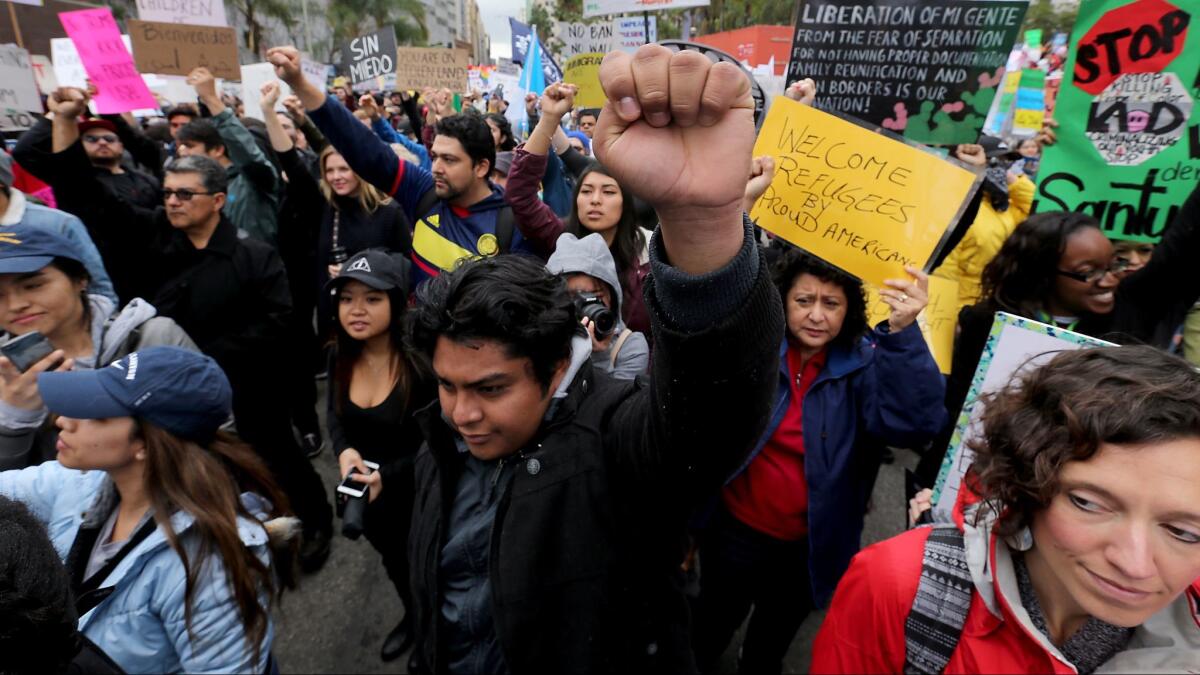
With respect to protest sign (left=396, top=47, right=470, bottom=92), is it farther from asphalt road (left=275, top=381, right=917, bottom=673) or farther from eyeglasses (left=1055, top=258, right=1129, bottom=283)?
eyeglasses (left=1055, top=258, right=1129, bottom=283)

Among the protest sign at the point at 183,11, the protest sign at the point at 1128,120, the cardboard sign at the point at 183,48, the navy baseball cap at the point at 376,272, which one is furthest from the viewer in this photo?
the protest sign at the point at 183,11

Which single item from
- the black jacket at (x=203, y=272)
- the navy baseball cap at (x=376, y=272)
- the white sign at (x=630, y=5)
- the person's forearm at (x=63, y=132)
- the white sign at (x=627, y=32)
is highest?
the white sign at (x=630, y=5)

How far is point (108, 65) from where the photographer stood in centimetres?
459

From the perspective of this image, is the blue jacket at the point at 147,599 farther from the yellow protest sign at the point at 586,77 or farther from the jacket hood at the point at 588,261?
the yellow protest sign at the point at 586,77

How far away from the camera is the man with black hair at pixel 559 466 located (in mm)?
884

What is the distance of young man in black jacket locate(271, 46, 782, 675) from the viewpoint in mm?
891

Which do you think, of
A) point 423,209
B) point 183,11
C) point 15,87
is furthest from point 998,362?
point 183,11

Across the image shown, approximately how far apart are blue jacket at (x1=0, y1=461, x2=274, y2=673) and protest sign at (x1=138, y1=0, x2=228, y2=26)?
471cm

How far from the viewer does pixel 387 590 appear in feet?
10.0

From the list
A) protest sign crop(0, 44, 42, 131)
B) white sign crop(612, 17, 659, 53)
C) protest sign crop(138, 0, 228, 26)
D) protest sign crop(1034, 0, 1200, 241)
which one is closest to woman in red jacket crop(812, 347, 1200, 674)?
protest sign crop(1034, 0, 1200, 241)

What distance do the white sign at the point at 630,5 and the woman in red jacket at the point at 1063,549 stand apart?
3858mm

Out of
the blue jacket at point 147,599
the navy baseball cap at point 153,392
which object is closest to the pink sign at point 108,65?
the navy baseball cap at point 153,392

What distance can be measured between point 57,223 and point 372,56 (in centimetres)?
495

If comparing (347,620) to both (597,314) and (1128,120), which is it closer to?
(597,314)
